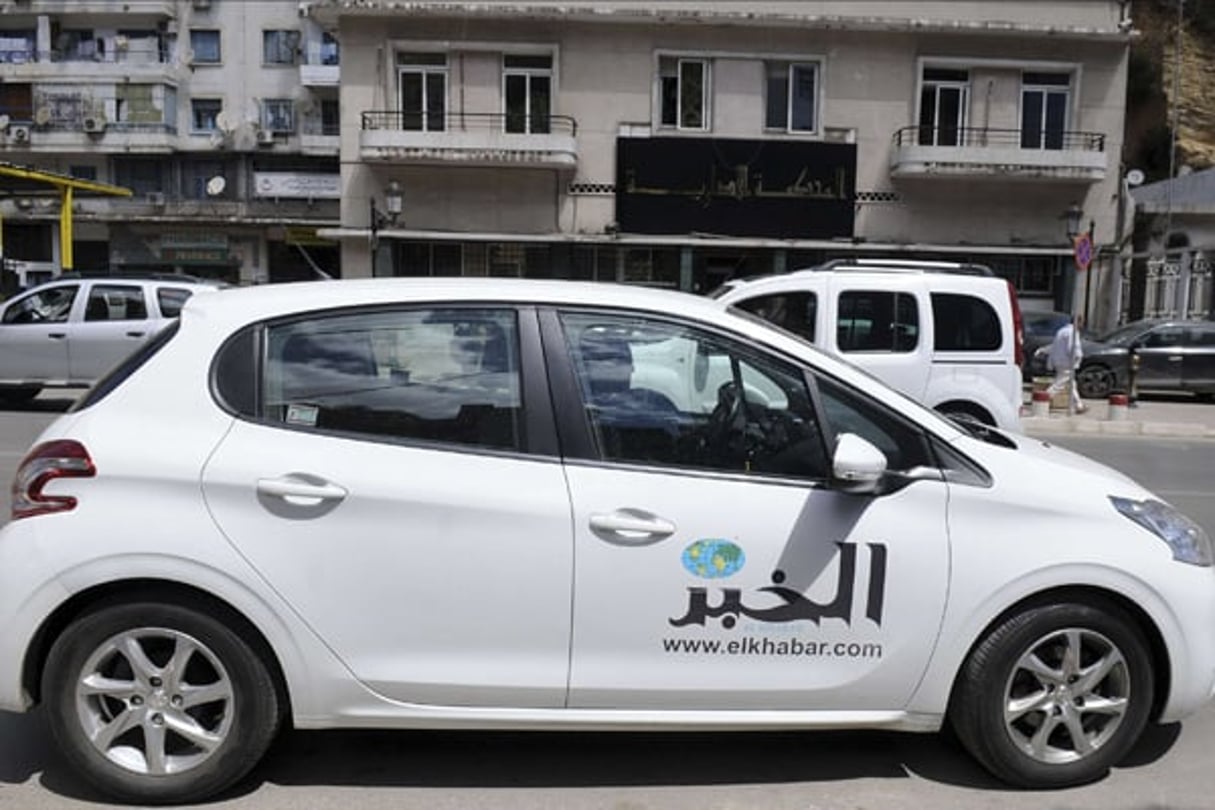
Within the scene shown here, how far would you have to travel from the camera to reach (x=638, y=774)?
145 inches

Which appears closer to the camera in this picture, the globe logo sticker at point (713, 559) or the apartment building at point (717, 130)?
the globe logo sticker at point (713, 559)

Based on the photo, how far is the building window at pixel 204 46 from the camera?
49250mm

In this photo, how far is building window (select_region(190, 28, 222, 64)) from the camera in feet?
162

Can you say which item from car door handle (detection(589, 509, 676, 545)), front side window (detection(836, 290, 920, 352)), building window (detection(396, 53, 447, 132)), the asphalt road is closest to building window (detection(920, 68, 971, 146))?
building window (detection(396, 53, 447, 132))

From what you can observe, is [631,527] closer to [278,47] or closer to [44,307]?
[44,307]

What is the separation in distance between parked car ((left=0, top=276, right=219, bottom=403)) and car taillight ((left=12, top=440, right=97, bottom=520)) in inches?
432

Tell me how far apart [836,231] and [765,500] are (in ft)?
82.3

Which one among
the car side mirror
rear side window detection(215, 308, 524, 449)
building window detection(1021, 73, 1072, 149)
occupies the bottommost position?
the car side mirror

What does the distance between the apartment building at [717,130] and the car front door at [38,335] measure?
12941 mm

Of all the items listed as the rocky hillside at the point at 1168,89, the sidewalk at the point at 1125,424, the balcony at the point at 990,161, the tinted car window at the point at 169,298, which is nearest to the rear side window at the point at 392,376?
the tinted car window at the point at 169,298

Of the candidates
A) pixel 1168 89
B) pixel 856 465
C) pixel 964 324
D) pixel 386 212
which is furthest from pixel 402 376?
pixel 1168 89

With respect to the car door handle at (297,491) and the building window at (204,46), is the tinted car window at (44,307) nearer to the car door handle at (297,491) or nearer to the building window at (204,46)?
the car door handle at (297,491)

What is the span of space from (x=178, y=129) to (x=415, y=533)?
51188mm

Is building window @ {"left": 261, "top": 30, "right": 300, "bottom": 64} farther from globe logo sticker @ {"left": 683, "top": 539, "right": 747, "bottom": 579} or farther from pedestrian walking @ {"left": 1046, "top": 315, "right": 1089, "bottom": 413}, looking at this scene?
globe logo sticker @ {"left": 683, "top": 539, "right": 747, "bottom": 579}
